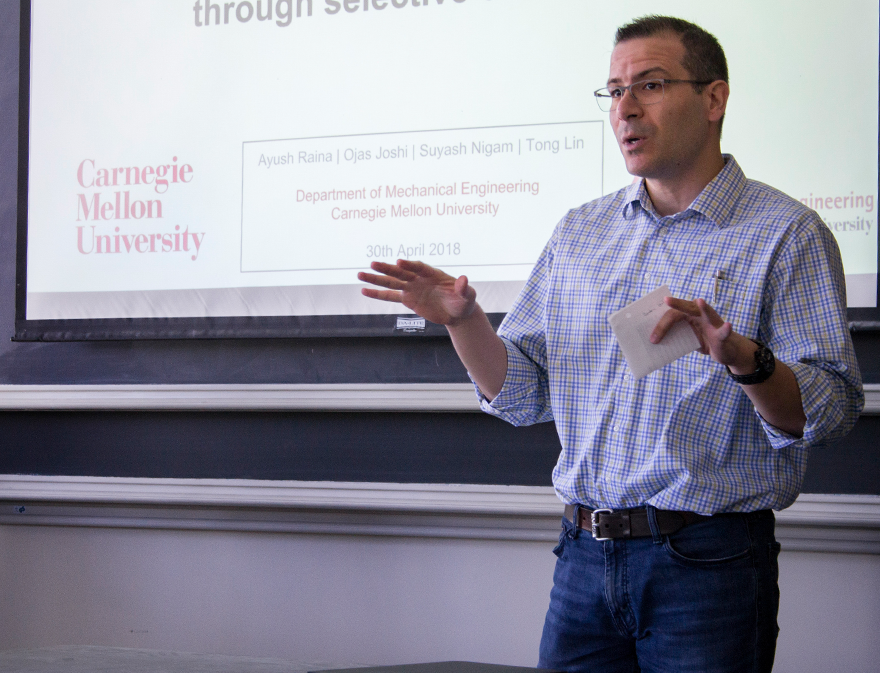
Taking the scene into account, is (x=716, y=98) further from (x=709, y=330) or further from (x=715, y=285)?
(x=709, y=330)

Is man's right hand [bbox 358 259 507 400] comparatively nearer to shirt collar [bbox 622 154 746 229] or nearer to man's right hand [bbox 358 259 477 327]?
man's right hand [bbox 358 259 477 327]

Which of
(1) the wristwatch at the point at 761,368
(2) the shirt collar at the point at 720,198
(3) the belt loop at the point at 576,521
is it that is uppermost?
(2) the shirt collar at the point at 720,198

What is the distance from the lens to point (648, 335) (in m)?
1.19

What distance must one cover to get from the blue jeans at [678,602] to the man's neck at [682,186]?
1.63ft

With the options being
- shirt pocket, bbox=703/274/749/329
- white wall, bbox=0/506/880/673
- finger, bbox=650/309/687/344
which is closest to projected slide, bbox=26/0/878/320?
white wall, bbox=0/506/880/673

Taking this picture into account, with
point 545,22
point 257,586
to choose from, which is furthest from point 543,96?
point 257,586

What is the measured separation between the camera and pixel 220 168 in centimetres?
246

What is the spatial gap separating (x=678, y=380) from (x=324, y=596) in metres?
1.37

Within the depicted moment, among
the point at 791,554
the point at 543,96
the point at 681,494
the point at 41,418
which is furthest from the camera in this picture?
the point at 41,418

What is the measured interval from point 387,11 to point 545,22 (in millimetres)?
429

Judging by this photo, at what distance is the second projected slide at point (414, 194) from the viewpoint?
88.0 inches

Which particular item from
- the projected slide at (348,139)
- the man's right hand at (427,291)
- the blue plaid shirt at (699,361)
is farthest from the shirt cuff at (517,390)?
the projected slide at (348,139)

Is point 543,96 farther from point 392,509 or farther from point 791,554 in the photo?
point 791,554

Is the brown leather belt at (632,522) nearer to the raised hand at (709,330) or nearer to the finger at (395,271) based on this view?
the raised hand at (709,330)
